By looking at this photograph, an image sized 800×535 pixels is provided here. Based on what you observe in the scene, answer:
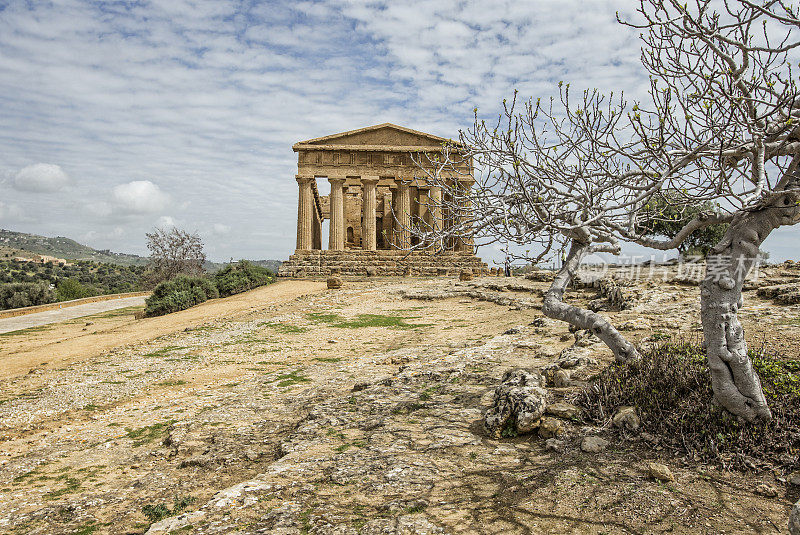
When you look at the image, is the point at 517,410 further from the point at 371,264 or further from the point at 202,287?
the point at 371,264

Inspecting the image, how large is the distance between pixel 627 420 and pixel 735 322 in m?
1.28

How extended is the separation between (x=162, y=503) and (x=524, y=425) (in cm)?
346

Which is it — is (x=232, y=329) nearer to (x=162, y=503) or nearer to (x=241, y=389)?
(x=241, y=389)

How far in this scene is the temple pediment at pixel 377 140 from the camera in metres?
32.5

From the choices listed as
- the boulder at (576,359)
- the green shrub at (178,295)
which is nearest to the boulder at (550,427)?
the boulder at (576,359)

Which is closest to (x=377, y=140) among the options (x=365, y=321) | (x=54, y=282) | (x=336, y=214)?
(x=336, y=214)

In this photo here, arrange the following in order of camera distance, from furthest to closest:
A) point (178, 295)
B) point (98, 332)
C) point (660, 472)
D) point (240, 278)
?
1. point (240, 278)
2. point (178, 295)
3. point (98, 332)
4. point (660, 472)

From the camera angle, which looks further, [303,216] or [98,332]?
[303,216]

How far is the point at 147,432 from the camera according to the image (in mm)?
6398

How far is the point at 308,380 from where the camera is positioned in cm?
839

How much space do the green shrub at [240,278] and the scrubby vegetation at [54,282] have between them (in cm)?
1187

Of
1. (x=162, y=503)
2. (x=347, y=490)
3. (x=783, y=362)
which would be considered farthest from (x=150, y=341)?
(x=783, y=362)

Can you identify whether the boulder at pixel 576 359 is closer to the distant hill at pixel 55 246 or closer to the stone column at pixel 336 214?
the stone column at pixel 336 214

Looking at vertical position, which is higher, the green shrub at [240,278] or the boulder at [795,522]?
the green shrub at [240,278]
